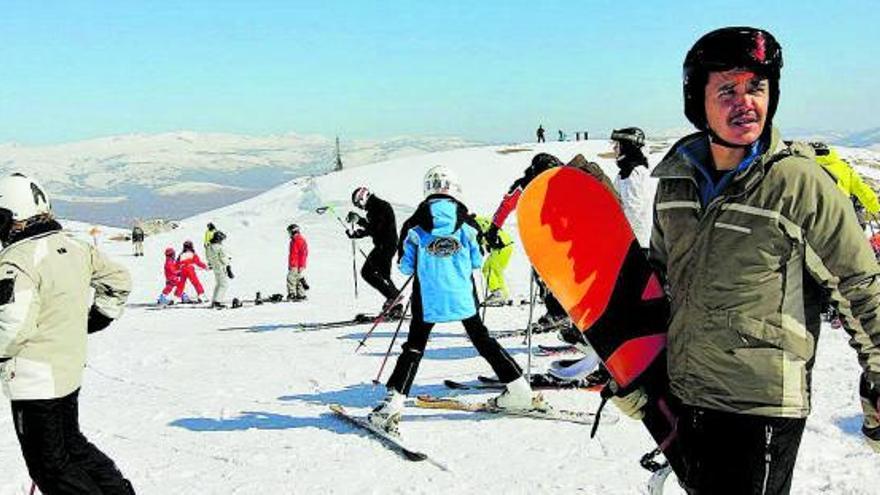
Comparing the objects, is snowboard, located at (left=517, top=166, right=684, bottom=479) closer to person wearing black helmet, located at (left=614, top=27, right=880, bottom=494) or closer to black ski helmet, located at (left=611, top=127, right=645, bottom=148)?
person wearing black helmet, located at (left=614, top=27, right=880, bottom=494)

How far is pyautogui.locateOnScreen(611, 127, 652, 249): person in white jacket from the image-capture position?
6660 millimetres

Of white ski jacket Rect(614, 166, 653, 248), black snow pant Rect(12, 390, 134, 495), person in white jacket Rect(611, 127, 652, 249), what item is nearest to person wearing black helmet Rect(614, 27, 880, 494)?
black snow pant Rect(12, 390, 134, 495)

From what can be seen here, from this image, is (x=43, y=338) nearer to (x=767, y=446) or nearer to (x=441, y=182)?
(x=441, y=182)

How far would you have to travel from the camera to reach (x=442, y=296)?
6.01 m

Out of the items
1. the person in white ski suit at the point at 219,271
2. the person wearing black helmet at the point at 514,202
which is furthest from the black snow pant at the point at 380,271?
the person in white ski suit at the point at 219,271

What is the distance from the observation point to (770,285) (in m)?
2.46

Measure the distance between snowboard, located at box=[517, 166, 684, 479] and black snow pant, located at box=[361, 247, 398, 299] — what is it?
974 cm

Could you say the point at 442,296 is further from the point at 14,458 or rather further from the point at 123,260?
the point at 123,260

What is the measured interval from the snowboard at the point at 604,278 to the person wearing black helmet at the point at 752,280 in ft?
0.47

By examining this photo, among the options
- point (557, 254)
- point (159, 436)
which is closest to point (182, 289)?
point (159, 436)

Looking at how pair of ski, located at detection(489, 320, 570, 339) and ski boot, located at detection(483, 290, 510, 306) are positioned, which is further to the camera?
ski boot, located at detection(483, 290, 510, 306)

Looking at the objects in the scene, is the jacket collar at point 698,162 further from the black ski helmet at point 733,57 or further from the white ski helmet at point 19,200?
the white ski helmet at point 19,200

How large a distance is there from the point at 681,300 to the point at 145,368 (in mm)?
9039

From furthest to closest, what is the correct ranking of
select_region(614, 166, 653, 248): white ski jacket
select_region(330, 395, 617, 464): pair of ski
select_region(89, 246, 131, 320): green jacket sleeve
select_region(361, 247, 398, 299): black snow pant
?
select_region(361, 247, 398, 299): black snow pant < select_region(614, 166, 653, 248): white ski jacket < select_region(330, 395, 617, 464): pair of ski < select_region(89, 246, 131, 320): green jacket sleeve
